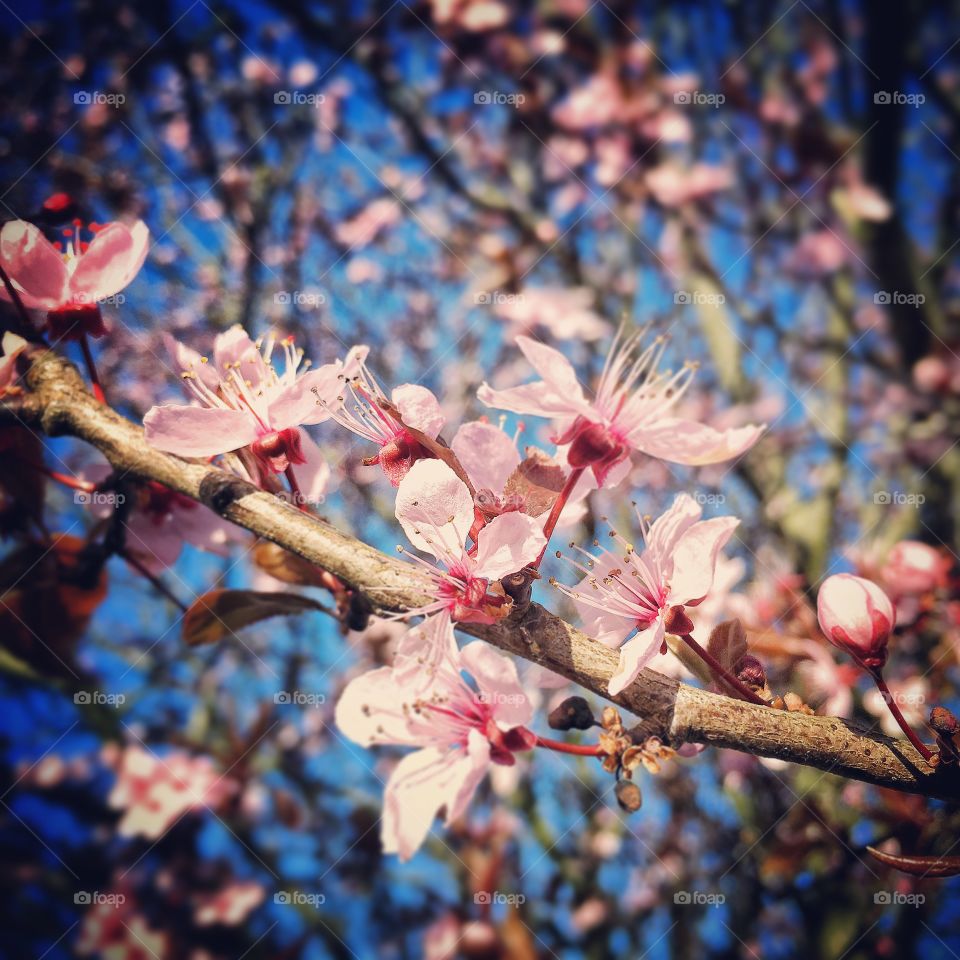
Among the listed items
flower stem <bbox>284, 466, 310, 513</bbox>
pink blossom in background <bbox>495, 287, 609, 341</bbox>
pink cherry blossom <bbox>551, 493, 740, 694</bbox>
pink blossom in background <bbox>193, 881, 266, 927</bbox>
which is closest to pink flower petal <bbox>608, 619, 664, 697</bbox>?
pink cherry blossom <bbox>551, 493, 740, 694</bbox>

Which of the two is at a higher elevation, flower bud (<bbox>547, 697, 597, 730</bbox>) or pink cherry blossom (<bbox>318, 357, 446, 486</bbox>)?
pink cherry blossom (<bbox>318, 357, 446, 486</bbox>)

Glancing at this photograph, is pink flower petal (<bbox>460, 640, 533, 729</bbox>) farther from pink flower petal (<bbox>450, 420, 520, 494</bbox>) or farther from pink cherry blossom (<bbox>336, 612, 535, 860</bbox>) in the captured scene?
pink flower petal (<bbox>450, 420, 520, 494</bbox>)

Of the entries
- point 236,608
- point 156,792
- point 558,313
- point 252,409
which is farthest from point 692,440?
point 156,792

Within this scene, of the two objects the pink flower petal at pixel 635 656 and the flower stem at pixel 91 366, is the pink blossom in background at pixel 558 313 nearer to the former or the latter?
the flower stem at pixel 91 366

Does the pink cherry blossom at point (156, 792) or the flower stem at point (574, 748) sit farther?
the pink cherry blossom at point (156, 792)

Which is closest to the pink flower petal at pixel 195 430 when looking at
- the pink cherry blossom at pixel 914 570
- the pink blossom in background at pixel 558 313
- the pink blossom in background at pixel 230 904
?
the pink cherry blossom at pixel 914 570

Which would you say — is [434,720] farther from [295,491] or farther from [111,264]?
[111,264]
